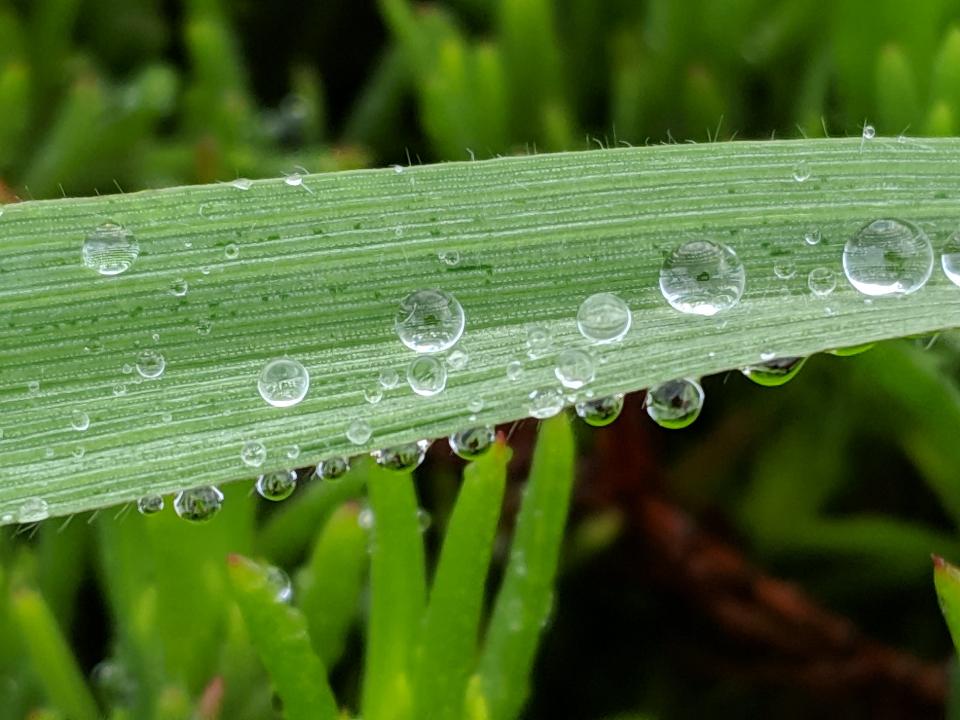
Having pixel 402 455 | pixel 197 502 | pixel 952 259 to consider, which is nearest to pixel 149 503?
pixel 197 502

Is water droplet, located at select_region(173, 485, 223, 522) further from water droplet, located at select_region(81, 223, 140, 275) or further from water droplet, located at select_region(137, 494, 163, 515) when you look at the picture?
water droplet, located at select_region(81, 223, 140, 275)

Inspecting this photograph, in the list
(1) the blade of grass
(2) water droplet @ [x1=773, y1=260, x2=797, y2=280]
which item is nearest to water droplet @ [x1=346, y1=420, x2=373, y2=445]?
(1) the blade of grass

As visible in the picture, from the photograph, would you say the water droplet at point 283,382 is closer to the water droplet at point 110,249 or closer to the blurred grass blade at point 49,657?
the water droplet at point 110,249

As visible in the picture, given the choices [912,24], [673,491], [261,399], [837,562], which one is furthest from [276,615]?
[912,24]

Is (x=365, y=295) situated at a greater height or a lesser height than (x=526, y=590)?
greater

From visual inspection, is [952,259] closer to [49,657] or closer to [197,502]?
[197,502]

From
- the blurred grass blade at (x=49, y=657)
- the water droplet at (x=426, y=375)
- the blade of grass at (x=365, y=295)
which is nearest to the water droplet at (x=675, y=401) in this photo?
the blade of grass at (x=365, y=295)

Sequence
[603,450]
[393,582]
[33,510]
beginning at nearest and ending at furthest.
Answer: [33,510]
[393,582]
[603,450]

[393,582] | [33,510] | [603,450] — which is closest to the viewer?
[33,510]
